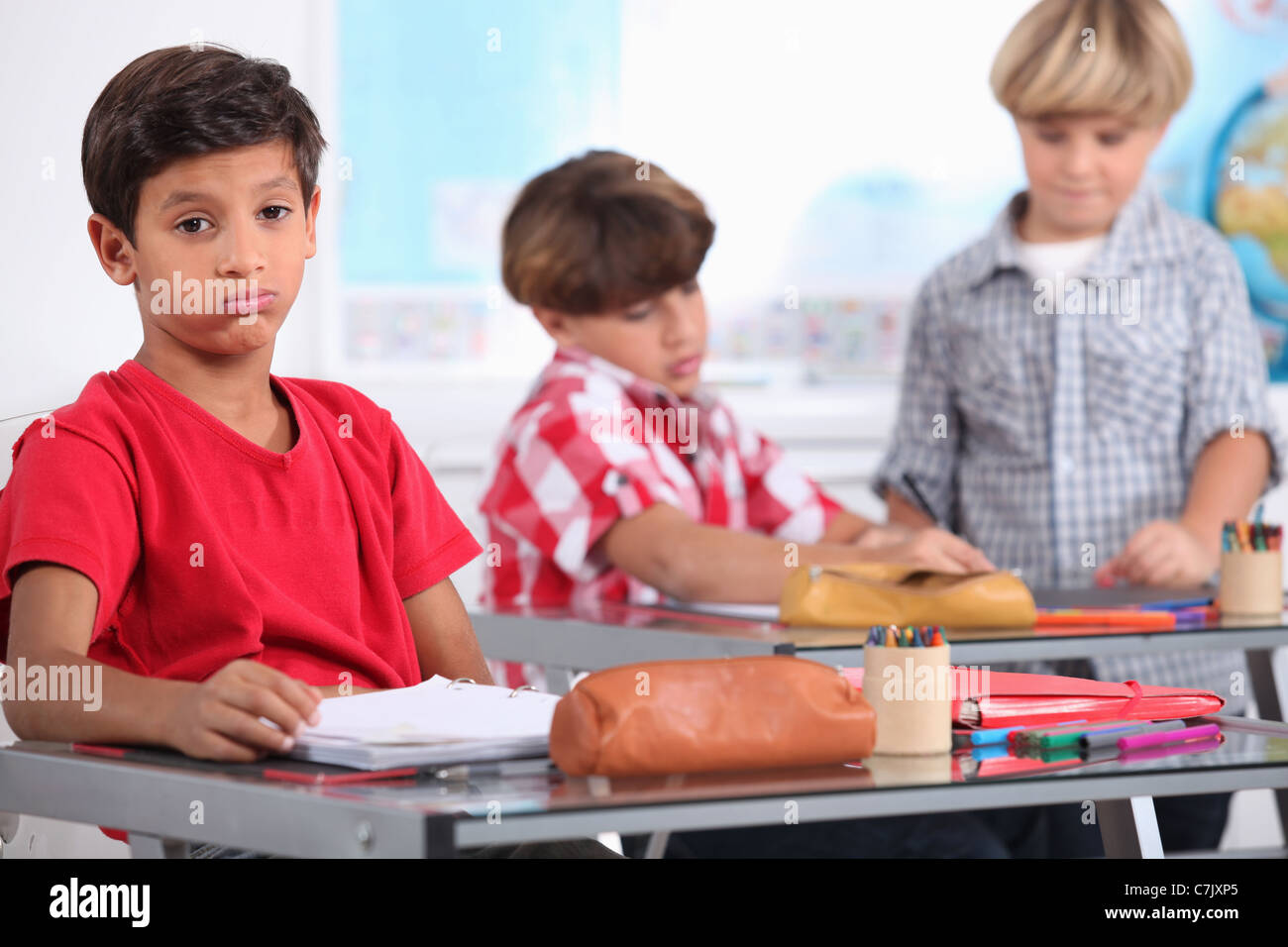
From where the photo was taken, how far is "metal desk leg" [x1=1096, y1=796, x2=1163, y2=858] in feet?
3.31

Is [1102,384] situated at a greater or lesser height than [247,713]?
greater

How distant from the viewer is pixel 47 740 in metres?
0.86

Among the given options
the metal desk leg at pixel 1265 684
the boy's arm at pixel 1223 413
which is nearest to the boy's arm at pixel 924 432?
the boy's arm at pixel 1223 413

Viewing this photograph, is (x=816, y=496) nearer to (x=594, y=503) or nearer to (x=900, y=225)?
(x=594, y=503)

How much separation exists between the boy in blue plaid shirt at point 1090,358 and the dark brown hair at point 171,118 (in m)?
1.32

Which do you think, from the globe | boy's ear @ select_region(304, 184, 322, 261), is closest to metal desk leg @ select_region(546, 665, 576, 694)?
boy's ear @ select_region(304, 184, 322, 261)

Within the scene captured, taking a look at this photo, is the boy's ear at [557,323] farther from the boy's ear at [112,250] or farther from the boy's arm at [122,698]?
the boy's arm at [122,698]

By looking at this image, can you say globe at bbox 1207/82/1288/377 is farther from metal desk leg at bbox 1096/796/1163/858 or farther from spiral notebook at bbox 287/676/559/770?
spiral notebook at bbox 287/676/559/770

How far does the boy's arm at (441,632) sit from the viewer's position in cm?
110

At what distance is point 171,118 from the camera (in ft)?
3.14

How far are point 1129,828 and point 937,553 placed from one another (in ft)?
2.15

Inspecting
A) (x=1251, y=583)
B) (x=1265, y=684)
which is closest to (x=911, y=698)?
(x=1251, y=583)

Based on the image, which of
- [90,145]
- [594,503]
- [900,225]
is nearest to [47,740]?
[90,145]

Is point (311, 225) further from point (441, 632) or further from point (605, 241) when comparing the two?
point (605, 241)
